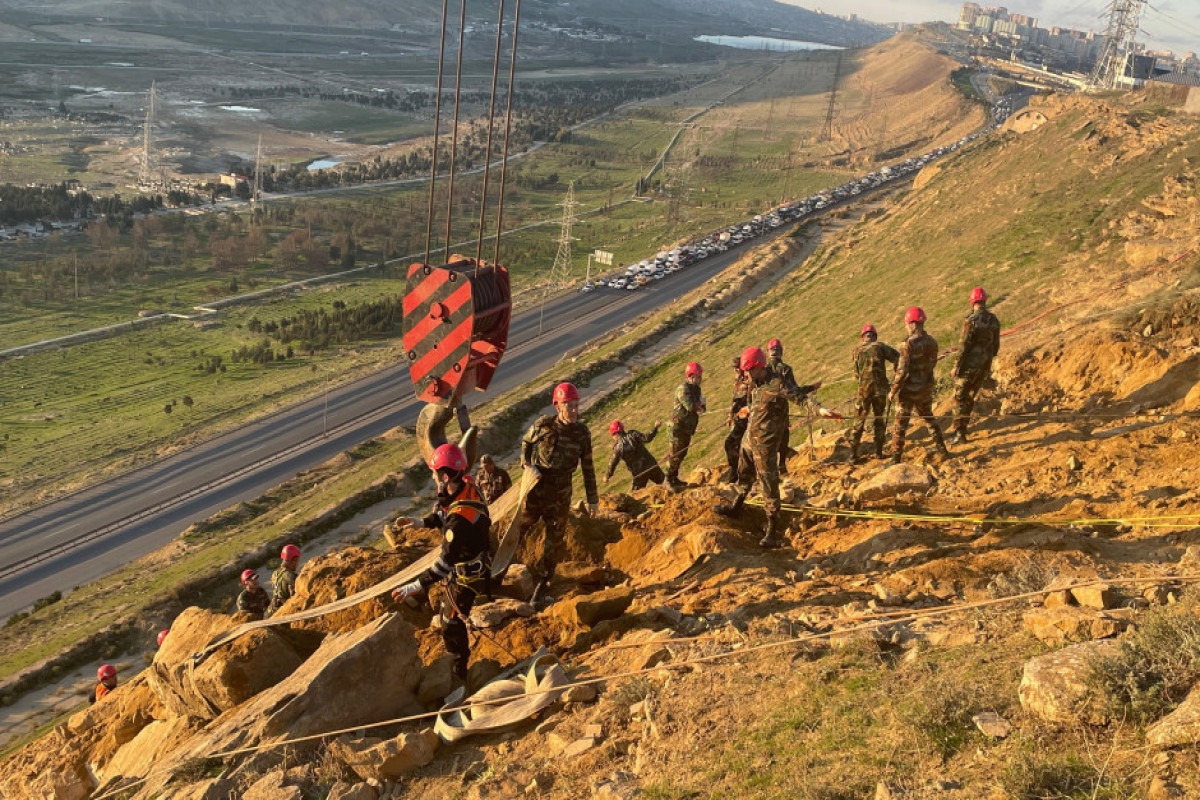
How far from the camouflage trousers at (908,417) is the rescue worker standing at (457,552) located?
6.53 metres

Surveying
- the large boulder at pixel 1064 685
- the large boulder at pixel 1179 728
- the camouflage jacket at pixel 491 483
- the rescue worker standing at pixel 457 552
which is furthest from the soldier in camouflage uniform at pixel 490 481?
the large boulder at pixel 1179 728

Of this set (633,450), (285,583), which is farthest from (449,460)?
(633,450)

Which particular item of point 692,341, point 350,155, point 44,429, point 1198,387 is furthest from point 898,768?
point 350,155

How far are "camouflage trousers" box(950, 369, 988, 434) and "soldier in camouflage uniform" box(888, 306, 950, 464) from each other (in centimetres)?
51

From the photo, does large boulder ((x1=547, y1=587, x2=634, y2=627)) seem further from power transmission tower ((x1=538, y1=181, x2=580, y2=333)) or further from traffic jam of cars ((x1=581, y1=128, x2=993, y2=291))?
traffic jam of cars ((x1=581, y1=128, x2=993, y2=291))

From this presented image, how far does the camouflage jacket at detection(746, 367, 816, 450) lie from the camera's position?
1005 centimetres

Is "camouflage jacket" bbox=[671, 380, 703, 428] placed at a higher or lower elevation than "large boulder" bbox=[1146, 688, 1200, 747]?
lower

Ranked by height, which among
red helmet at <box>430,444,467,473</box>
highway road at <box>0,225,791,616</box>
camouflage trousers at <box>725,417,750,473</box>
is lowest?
highway road at <box>0,225,791,616</box>

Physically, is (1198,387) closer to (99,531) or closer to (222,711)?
(222,711)

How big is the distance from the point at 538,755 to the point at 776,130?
6237 inches

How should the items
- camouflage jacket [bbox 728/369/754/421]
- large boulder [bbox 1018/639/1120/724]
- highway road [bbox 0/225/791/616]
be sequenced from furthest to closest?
highway road [bbox 0/225/791/616] → camouflage jacket [bbox 728/369/754/421] → large boulder [bbox 1018/639/1120/724]

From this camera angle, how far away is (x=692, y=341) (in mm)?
46656

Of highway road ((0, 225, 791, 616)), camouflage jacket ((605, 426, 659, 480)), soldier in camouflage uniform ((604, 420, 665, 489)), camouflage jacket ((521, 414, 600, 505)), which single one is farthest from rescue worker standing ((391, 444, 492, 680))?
highway road ((0, 225, 791, 616))

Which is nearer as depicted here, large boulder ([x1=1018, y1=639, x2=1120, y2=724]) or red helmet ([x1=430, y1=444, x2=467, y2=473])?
large boulder ([x1=1018, y1=639, x2=1120, y2=724])
